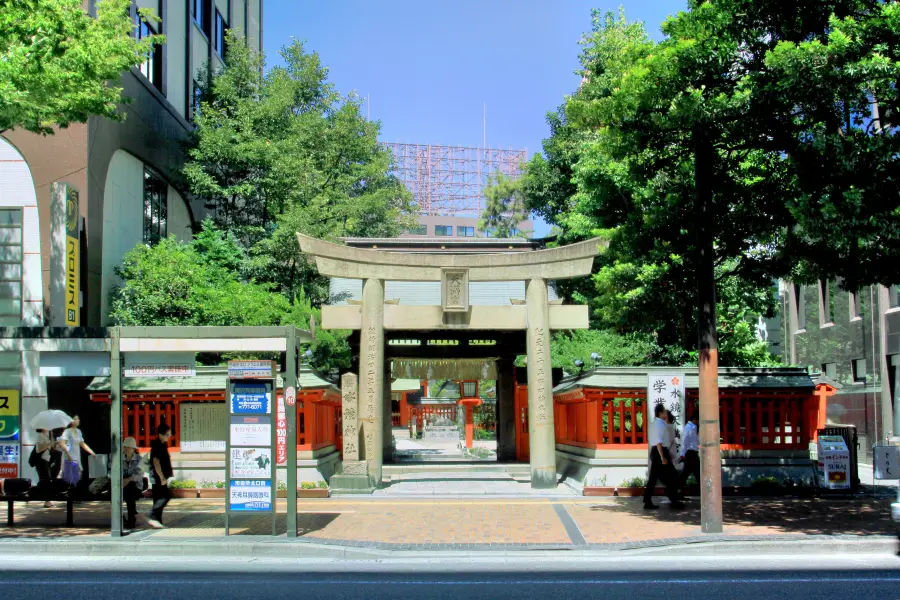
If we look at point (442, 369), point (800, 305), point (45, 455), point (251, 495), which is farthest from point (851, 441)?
point (45, 455)

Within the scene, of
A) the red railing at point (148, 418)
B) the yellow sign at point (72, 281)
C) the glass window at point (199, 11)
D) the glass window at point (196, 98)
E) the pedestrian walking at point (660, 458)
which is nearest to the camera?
the pedestrian walking at point (660, 458)

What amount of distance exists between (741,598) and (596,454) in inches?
415

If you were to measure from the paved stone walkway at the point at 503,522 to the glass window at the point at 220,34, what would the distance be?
25.1 m

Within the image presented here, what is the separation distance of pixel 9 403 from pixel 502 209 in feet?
124

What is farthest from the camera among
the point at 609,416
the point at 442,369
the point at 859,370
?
the point at 442,369

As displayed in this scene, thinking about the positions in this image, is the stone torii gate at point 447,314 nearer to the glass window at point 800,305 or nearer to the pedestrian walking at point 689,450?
the pedestrian walking at point 689,450

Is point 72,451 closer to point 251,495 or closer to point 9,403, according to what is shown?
point 251,495

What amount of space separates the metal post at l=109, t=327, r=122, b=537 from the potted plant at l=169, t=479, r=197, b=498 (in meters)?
5.63

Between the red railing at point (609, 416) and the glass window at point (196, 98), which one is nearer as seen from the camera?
the red railing at point (609, 416)

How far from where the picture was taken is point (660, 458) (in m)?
16.0

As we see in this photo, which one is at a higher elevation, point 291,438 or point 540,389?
point 540,389

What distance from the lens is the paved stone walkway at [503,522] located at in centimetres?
1305

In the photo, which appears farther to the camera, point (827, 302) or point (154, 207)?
point (827, 302)

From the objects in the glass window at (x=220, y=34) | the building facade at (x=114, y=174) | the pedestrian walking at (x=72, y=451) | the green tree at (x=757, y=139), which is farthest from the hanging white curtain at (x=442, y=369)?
the glass window at (x=220, y=34)
